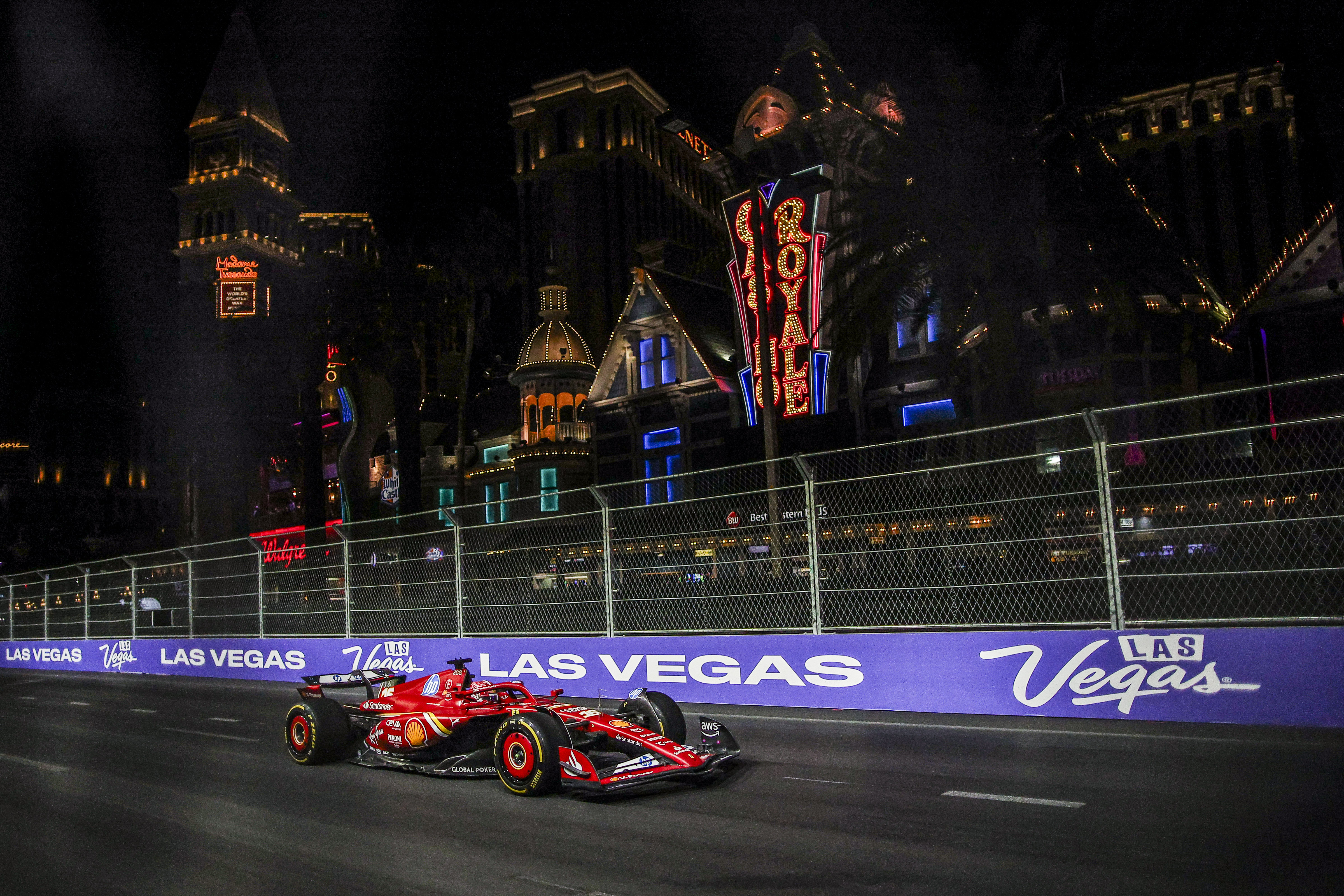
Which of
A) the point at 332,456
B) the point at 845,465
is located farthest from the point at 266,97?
the point at 845,465

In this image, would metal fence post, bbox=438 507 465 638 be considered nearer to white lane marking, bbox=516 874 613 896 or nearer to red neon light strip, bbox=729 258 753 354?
white lane marking, bbox=516 874 613 896

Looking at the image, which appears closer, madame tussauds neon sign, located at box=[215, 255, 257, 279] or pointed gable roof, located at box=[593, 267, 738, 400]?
pointed gable roof, located at box=[593, 267, 738, 400]

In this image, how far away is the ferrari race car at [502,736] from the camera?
716cm

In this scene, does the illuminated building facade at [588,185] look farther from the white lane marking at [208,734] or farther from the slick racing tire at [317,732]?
the slick racing tire at [317,732]

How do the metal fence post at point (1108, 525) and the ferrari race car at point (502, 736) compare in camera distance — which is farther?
the metal fence post at point (1108, 525)

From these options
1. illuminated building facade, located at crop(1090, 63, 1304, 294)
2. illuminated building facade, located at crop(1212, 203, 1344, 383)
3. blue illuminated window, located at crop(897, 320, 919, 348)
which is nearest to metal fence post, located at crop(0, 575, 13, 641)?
blue illuminated window, located at crop(897, 320, 919, 348)

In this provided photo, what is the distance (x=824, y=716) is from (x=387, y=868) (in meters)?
6.19

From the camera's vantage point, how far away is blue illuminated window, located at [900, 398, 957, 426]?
32.8m

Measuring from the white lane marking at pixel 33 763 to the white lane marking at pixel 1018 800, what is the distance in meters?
8.06

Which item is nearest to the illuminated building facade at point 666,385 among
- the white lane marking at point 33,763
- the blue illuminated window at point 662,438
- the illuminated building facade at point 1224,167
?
the blue illuminated window at point 662,438

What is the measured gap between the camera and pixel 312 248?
86.2 m

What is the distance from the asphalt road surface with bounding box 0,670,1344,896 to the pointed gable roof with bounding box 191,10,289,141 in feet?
400

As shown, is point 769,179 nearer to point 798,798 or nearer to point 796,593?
point 796,593

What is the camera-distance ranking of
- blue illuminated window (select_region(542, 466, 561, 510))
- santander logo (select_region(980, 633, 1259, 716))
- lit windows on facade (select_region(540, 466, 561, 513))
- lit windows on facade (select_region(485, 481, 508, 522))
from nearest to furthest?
santander logo (select_region(980, 633, 1259, 716))
lit windows on facade (select_region(540, 466, 561, 513))
blue illuminated window (select_region(542, 466, 561, 510))
lit windows on facade (select_region(485, 481, 508, 522))
